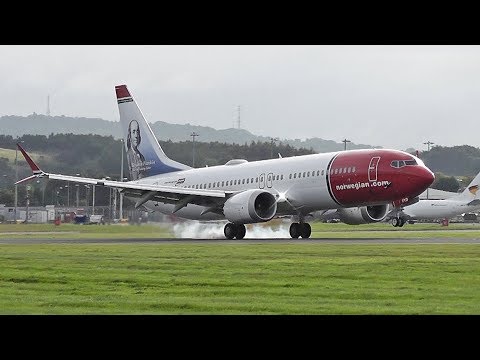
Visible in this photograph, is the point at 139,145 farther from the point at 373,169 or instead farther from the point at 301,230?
the point at 373,169

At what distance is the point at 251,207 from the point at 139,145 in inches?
634

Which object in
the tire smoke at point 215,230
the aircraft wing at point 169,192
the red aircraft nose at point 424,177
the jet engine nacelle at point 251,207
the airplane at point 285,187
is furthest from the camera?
the tire smoke at point 215,230

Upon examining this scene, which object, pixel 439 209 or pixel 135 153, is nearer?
→ pixel 135 153

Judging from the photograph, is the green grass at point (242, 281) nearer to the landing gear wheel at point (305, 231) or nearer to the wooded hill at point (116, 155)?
the landing gear wheel at point (305, 231)

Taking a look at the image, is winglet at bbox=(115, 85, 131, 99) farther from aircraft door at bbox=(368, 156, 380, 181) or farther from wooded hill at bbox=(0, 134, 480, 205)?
wooded hill at bbox=(0, 134, 480, 205)

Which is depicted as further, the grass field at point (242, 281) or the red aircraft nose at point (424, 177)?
the red aircraft nose at point (424, 177)

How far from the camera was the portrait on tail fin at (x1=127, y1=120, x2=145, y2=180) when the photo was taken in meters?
68.9

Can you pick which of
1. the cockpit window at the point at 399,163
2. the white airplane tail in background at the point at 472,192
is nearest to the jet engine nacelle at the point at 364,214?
the cockpit window at the point at 399,163

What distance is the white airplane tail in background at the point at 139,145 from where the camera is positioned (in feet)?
223

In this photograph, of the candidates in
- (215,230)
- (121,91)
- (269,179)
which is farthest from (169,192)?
(121,91)

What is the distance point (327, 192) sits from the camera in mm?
54531

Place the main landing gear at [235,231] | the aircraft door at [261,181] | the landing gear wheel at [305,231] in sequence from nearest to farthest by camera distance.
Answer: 1. the main landing gear at [235,231]
2. the landing gear wheel at [305,231]
3. the aircraft door at [261,181]

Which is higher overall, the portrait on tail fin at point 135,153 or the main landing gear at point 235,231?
the portrait on tail fin at point 135,153

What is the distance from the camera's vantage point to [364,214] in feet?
190
